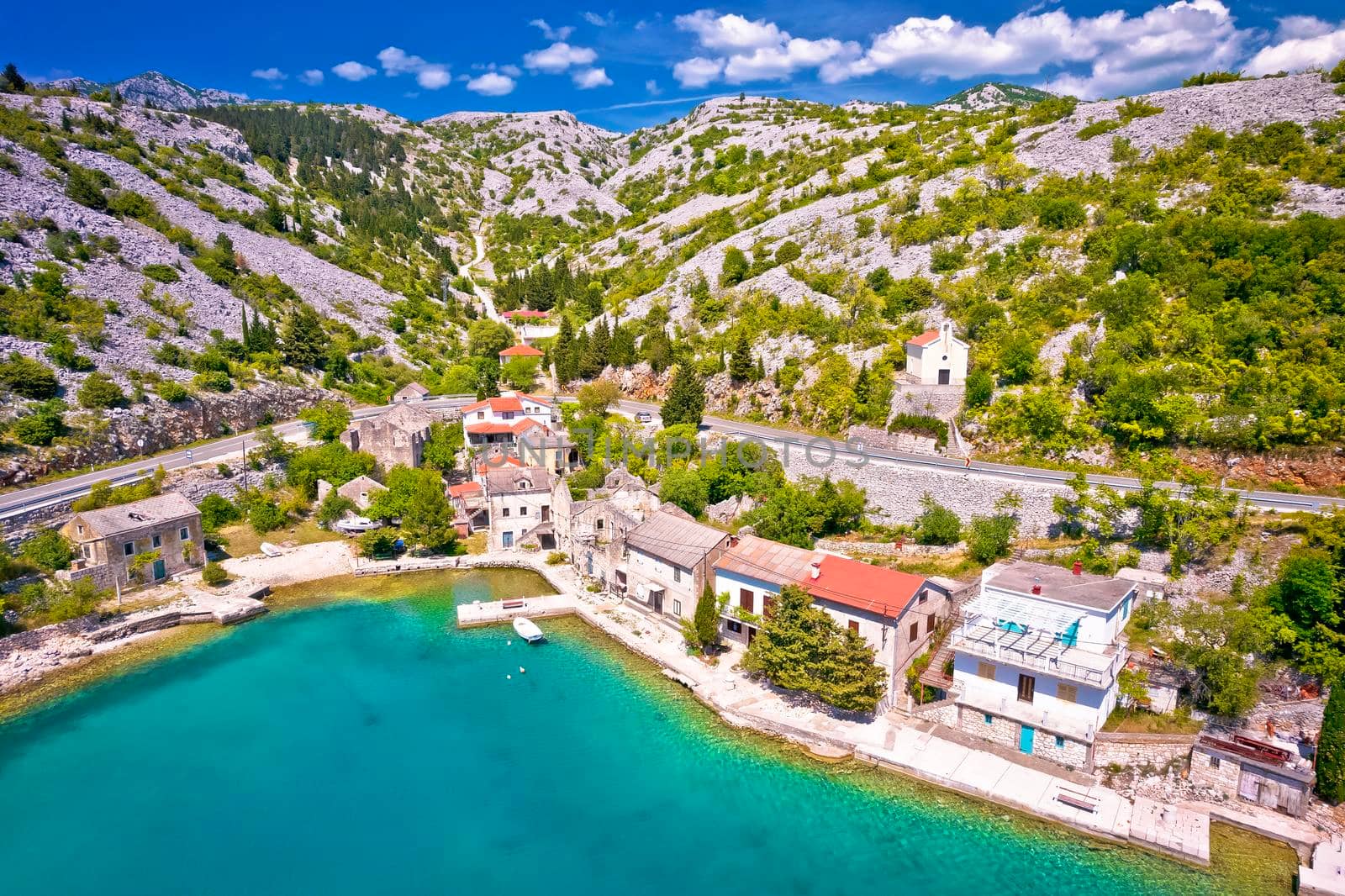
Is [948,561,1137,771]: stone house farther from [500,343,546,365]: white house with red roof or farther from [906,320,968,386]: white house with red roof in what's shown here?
[500,343,546,365]: white house with red roof

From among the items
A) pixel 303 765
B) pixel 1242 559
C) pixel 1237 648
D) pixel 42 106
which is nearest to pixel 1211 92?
pixel 1242 559

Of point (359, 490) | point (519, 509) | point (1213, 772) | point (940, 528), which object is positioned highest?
point (940, 528)

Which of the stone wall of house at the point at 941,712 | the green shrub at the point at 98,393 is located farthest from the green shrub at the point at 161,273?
the stone wall of house at the point at 941,712

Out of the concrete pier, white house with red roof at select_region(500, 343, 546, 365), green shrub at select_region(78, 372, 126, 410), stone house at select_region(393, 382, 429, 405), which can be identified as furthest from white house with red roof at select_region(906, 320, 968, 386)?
green shrub at select_region(78, 372, 126, 410)

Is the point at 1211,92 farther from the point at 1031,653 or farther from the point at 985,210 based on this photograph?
the point at 1031,653

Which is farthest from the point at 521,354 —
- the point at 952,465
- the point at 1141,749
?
the point at 1141,749

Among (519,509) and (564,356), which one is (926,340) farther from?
(564,356)
